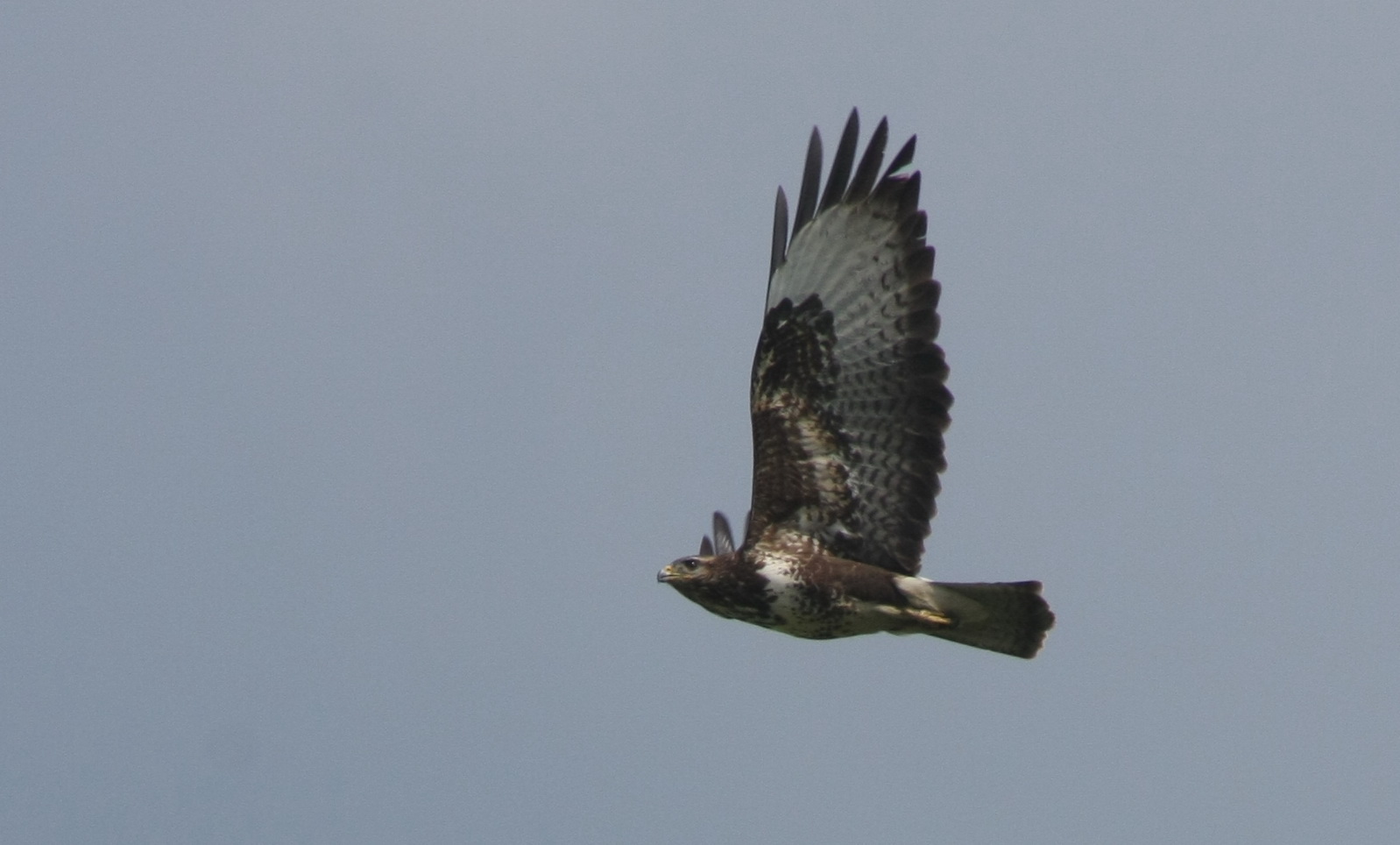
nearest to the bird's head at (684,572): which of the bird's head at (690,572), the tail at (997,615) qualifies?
the bird's head at (690,572)

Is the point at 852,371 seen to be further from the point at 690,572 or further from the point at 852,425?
the point at 690,572

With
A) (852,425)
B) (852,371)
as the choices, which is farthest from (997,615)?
(852,371)

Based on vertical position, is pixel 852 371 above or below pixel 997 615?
above

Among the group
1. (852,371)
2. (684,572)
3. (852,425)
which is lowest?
(684,572)

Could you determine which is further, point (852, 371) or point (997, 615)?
point (852, 371)

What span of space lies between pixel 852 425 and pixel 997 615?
49.1 inches

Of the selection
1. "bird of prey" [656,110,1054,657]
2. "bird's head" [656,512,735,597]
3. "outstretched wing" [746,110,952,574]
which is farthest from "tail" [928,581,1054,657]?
"bird's head" [656,512,735,597]

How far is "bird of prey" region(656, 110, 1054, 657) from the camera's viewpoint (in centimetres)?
801

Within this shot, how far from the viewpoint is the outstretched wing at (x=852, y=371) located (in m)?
8.16

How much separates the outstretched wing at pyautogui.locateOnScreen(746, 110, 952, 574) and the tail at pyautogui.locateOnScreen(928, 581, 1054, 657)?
0.35 m

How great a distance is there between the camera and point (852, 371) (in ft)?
27.0

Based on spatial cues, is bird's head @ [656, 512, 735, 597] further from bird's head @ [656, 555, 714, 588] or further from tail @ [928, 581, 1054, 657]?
tail @ [928, 581, 1054, 657]

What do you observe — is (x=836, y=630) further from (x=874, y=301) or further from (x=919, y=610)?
(x=874, y=301)

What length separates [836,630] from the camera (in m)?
8.00
